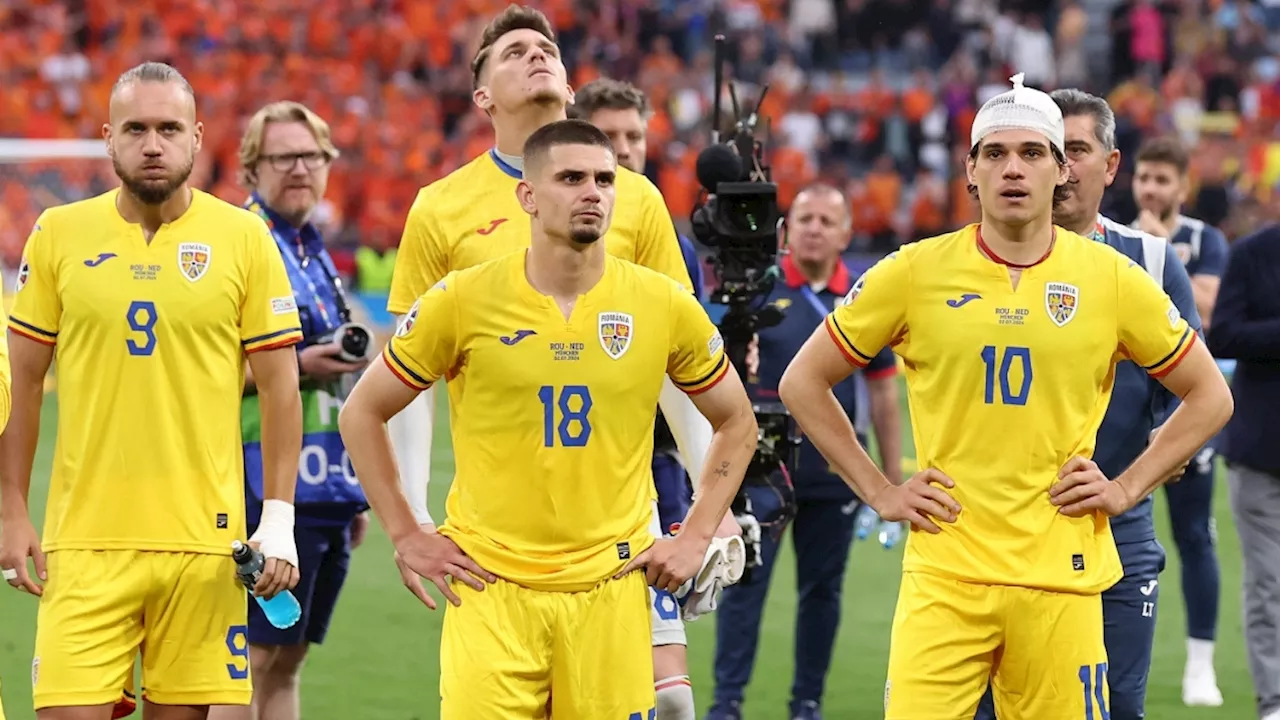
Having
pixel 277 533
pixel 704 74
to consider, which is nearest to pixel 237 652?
pixel 277 533

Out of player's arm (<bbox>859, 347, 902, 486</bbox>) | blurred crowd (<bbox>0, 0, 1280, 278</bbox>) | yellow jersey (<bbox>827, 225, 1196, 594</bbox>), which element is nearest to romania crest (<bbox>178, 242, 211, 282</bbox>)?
yellow jersey (<bbox>827, 225, 1196, 594</bbox>)

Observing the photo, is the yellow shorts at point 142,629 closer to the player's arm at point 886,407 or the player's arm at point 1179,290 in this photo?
the player's arm at point 1179,290

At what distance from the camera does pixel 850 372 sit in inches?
225

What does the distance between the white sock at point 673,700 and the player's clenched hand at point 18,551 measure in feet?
6.31

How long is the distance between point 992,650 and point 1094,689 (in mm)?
299

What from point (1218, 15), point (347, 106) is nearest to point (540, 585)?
point (347, 106)

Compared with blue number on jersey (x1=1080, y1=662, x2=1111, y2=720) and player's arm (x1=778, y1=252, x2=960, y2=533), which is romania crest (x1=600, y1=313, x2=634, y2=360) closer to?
player's arm (x1=778, y1=252, x2=960, y2=533)

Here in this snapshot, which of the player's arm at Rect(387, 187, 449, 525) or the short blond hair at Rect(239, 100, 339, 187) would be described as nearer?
the player's arm at Rect(387, 187, 449, 525)

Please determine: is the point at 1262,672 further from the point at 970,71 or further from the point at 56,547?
the point at 970,71

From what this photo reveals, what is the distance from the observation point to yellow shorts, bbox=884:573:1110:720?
5.36m

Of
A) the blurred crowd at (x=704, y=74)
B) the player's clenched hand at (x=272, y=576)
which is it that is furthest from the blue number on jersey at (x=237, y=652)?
the blurred crowd at (x=704, y=74)

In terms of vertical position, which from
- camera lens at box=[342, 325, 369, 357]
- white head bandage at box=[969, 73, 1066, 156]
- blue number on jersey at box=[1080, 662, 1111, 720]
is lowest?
blue number on jersey at box=[1080, 662, 1111, 720]

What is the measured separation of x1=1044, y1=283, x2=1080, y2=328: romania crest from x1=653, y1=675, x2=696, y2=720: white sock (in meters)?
1.70

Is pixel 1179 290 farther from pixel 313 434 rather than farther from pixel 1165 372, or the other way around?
pixel 313 434
